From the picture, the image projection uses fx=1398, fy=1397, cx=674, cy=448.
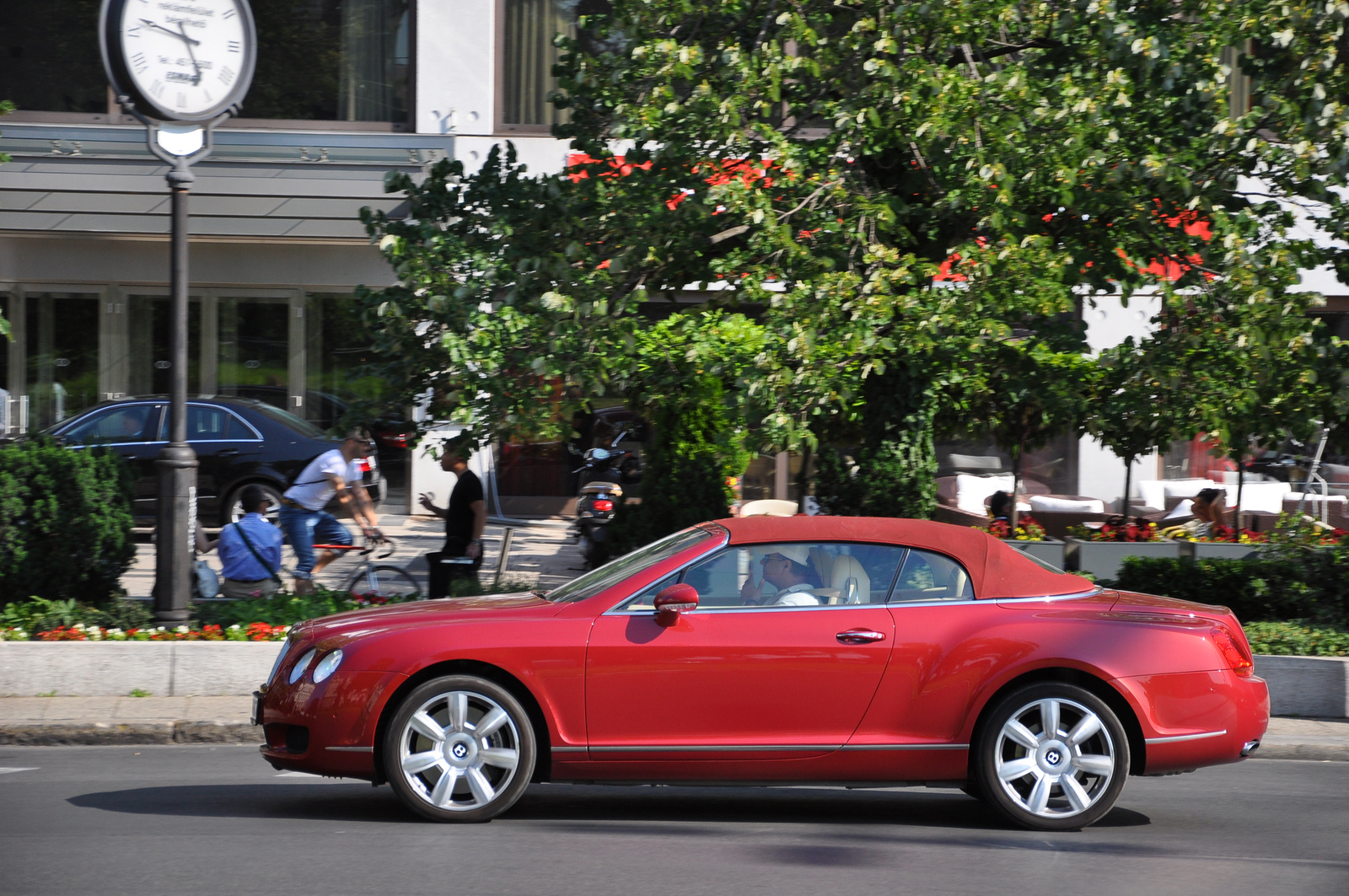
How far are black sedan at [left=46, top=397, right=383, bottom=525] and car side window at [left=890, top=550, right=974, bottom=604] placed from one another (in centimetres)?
1058

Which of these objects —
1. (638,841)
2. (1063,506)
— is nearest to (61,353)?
(1063,506)

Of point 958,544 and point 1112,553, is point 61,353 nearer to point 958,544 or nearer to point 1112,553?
point 1112,553

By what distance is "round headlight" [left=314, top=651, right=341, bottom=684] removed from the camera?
609 centimetres

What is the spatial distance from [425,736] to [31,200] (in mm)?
14731

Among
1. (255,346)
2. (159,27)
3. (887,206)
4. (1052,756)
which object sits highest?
(159,27)

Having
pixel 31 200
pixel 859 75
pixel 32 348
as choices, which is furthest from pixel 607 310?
pixel 32 348

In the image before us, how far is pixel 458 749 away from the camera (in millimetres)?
6113

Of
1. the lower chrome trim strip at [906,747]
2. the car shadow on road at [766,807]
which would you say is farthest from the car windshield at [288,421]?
the lower chrome trim strip at [906,747]

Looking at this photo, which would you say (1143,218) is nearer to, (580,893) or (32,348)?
(580,893)

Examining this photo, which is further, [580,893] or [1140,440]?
[1140,440]

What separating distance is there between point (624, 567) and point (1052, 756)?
6.88ft

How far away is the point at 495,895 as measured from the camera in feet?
16.7

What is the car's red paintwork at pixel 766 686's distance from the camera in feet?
19.9

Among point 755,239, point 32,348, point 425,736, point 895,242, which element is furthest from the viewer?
point 32,348
